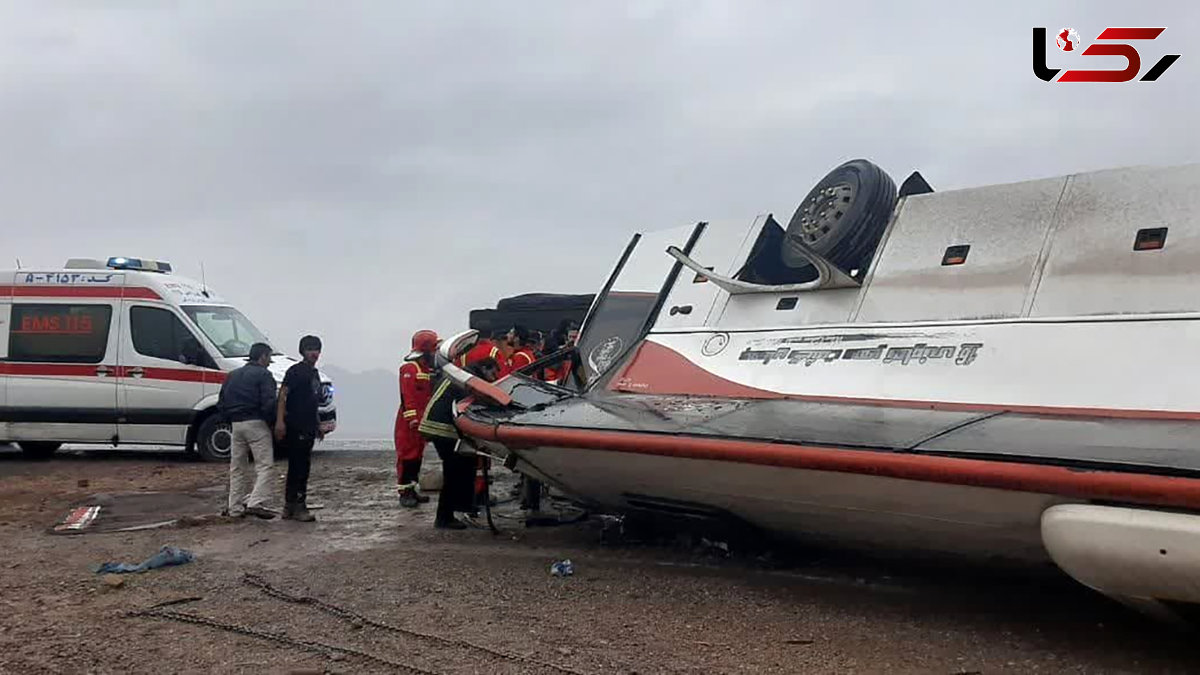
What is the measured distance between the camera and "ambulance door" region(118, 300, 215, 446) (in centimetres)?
1115

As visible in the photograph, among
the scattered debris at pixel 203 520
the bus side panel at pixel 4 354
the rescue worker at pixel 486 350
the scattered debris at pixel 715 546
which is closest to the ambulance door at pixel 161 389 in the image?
the bus side panel at pixel 4 354

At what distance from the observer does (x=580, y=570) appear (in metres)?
5.49

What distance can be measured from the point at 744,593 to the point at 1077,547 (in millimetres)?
1744

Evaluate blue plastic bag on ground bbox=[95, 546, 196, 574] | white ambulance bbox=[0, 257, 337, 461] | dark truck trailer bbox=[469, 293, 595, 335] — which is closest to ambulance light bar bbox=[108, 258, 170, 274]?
white ambulance bbox=[0, 257, 337, 461]

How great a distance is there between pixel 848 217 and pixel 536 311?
5108 millimetres

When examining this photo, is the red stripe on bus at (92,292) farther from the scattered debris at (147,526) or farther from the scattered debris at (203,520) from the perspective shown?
the scattered debris at (147,526)

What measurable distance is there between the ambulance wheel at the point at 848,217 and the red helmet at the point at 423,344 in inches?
136

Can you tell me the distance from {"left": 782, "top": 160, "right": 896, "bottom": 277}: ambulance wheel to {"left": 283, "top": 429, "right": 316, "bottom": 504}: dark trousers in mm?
3677

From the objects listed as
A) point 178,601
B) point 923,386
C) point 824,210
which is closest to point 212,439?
point 178,601

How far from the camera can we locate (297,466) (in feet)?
24.1

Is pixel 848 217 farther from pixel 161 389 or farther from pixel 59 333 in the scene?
pixel 59 333

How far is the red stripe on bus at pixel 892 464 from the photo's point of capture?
329 centimetres

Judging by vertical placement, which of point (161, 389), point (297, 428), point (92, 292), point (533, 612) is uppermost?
point (92, 292)

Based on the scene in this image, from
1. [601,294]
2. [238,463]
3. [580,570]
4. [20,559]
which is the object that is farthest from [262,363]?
[580,570]
